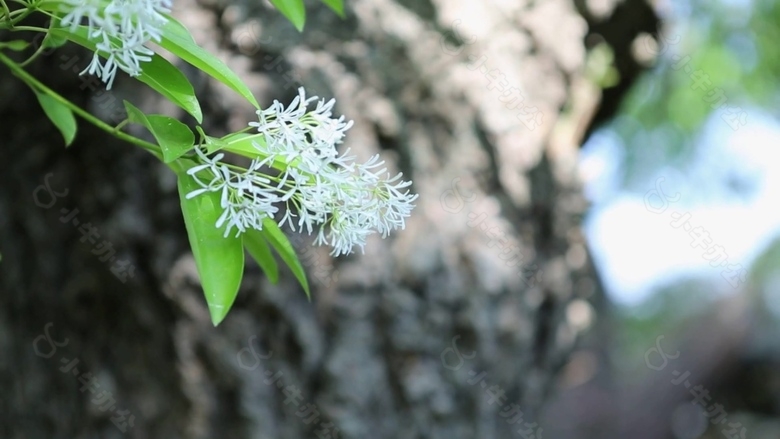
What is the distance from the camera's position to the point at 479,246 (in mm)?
1029

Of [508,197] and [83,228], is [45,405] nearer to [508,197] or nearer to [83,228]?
[83,228]

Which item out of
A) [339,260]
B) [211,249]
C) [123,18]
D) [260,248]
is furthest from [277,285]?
[123,18]

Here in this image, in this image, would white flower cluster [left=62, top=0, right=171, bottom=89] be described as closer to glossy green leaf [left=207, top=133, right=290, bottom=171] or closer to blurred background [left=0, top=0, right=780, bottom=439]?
glossy green leaf [left=207, top=133, right=290, bottom=171]

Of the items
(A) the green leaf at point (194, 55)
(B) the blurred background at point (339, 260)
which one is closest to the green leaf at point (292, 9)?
(A) the green leaf at point (194, 55)

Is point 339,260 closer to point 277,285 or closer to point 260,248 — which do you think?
point 277,285

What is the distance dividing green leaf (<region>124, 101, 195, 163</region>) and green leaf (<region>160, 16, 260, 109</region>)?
0.03m

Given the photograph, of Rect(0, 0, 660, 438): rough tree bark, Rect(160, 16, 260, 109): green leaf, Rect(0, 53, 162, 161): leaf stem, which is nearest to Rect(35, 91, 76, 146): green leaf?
Rect(0, 53, 162, 161): leaf stem

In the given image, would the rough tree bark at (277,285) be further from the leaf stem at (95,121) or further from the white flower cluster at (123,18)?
the white flower cluster at (123,18)

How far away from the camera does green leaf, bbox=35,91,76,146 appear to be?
446 millimetres

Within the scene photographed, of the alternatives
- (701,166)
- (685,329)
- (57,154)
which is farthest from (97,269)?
(701,166)

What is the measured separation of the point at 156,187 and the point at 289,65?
0.24 metres

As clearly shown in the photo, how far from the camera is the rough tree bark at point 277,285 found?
862 mm

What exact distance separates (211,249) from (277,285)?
1.67 feet

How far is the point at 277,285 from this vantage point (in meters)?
0.87
